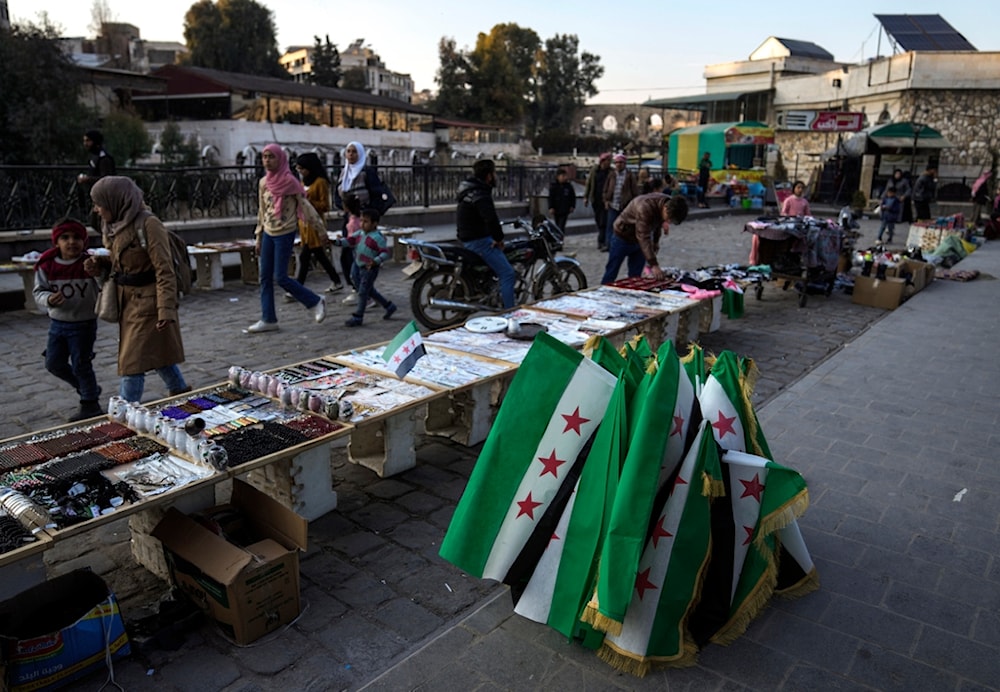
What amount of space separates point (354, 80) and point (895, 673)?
69.7m

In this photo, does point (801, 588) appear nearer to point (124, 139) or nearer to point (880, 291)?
point (880, 291)

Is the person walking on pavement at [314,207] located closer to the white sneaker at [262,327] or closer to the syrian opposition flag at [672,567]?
the white sneaker at [262,327]

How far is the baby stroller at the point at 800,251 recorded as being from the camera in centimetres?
955

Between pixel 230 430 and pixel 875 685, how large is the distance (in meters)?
2.99

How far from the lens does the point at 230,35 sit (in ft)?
177

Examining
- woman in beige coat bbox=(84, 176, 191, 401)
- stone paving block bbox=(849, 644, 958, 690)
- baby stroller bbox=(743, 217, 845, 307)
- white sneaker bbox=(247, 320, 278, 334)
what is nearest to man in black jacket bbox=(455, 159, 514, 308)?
white sneaker bbox=(247, 320, 278, 334)

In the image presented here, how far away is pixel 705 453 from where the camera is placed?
259cm

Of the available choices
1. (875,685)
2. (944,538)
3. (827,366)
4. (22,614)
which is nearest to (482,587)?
(875,685)

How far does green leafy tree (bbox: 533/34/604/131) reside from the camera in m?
67.3

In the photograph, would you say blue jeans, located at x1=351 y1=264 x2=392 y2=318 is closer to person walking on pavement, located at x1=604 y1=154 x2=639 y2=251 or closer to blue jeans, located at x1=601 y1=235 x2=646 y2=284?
blue jeans, located at x1=601 y1=235 x2=646 y2=284

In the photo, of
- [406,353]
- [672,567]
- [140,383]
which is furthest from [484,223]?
[672,567]

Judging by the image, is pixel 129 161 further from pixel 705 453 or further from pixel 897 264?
pixel 705 453

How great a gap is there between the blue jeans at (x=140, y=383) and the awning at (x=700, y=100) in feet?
120

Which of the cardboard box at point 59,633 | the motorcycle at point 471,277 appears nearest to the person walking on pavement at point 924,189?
the motorcycle at point 471,277
